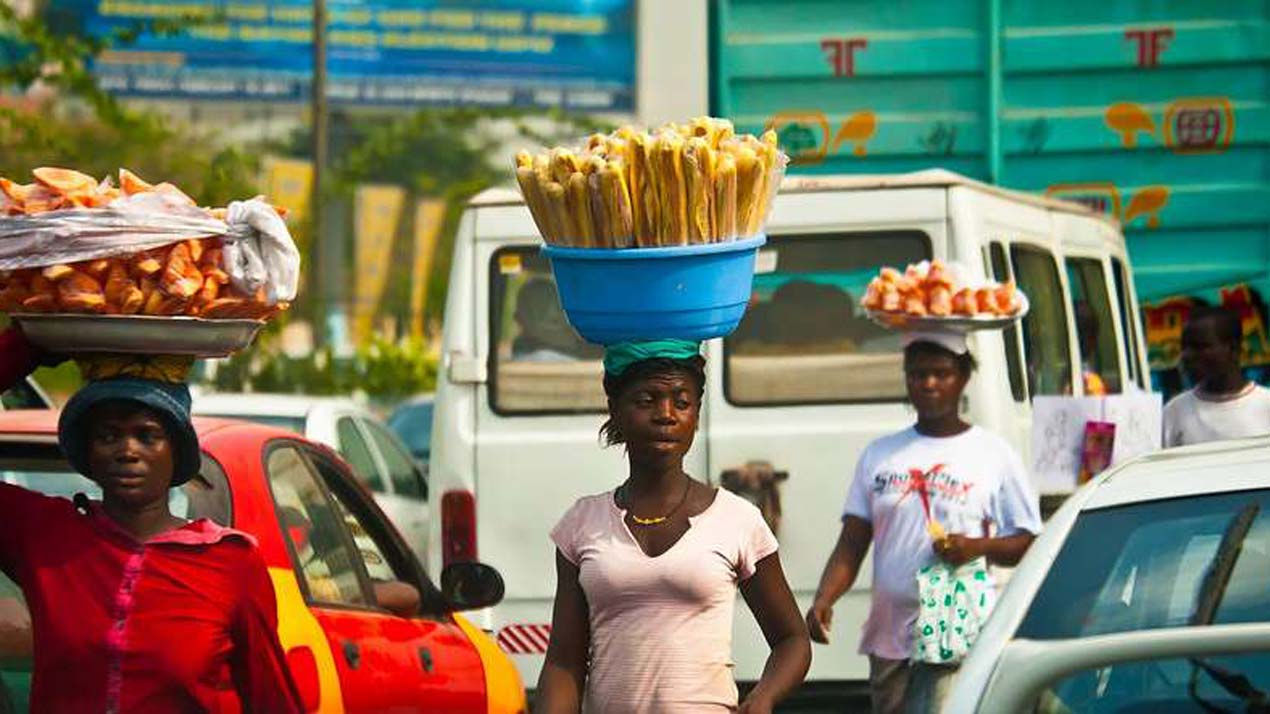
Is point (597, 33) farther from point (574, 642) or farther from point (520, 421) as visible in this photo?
point (574, 642)

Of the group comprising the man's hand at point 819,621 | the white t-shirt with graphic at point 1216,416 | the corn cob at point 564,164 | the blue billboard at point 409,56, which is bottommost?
the man's hand at point 819,621

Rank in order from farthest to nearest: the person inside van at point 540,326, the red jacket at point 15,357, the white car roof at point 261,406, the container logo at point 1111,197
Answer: the white car roof at point 261,406
the container logo at point 1111,197
the person inside van at point 540,326
the red jacket at point 15,357

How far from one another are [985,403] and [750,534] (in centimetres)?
491

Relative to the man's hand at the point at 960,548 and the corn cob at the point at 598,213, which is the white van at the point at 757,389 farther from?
the corn cob at the point at 598,213

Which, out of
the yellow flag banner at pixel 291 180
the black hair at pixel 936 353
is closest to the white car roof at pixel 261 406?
the black hair at pixel 936 353

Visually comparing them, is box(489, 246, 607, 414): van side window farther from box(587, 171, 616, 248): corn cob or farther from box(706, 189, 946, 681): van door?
box(587, 171, 616, 248): corn cob

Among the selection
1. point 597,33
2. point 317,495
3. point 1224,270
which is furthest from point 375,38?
point 317,495

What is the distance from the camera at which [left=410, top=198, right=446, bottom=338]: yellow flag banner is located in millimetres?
58594

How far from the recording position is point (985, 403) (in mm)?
10453

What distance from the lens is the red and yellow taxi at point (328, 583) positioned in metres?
6.33

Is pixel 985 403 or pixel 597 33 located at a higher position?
pixel 597 33

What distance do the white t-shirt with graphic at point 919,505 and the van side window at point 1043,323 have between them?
9.06 ft

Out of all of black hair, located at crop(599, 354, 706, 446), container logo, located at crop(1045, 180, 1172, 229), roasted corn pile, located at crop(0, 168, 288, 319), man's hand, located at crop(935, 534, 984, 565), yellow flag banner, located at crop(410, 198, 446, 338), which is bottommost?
man's hand, located at crop(935, 534, 984, 565)

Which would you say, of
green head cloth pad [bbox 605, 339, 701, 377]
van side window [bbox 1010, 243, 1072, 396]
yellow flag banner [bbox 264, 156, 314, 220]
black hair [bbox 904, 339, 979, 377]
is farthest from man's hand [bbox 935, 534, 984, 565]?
yellow flag banner [bbox 264, 156, 314, 220]
